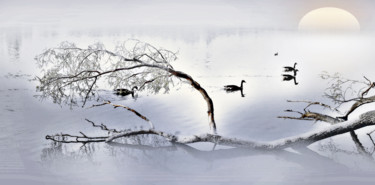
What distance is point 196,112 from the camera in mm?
2178

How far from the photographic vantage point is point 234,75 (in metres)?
2.29

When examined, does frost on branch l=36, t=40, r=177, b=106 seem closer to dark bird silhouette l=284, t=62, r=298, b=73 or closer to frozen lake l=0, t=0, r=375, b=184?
frozen lake l=0, t=0, r=375, b=184

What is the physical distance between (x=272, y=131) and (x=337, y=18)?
66 cm

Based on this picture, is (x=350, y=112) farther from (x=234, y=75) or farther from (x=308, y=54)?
(x=234, y=75)

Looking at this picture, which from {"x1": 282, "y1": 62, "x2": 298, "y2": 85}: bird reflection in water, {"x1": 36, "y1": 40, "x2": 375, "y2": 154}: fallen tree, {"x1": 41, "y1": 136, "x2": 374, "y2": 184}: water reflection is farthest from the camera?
{"x1": 282, "y1": 62, "x2": 298, "y2": 85}: bird reflection in water

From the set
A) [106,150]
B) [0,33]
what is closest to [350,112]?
[106,150]

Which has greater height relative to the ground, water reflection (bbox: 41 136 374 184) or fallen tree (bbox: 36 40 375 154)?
fallen tree (bbox: 36 40 375 154)

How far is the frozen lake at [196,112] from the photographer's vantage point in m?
2.01

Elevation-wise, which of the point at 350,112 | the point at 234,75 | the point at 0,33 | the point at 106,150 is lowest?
the point at 106,150

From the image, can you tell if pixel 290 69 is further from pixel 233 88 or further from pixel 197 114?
pixel 197 114

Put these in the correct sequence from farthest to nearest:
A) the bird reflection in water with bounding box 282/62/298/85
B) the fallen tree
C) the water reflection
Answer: the bird reflection in water with bounding box 282/62/298/85, the fallen tree, the water reflection

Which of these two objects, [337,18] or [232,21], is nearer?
[337,18]

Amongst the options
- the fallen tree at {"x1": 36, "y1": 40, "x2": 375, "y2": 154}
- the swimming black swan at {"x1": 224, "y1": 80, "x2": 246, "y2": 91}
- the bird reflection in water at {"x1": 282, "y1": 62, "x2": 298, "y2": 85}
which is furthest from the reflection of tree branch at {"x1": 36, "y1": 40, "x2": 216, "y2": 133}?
the bird reflection in water at {"x1": 282, "y1": 62, "x2": 298, "y2": 85}

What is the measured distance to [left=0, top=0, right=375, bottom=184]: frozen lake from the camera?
201cm
